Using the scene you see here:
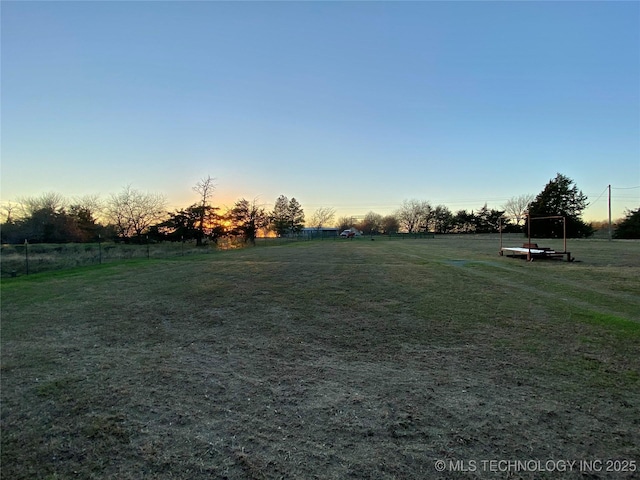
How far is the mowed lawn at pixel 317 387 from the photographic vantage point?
2.01 metres

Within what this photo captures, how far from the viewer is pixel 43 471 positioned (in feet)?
6.38

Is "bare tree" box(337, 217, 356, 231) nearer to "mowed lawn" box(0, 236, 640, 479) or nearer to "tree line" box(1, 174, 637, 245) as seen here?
"tree line" box(1, 174, 637, 245)

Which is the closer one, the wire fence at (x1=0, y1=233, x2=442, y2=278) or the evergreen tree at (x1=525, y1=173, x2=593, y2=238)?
the wire fence at (x1=0, y1=233, x2=442, y2=278)

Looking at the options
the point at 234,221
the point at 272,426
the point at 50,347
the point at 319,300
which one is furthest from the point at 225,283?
the point at 234,221

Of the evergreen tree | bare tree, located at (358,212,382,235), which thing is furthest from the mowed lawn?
bare tree, located at (358,212,382,235)

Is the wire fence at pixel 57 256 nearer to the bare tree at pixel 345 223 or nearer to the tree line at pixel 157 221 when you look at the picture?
the tree line at pixel 157 221

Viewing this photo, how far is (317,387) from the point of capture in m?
2.89

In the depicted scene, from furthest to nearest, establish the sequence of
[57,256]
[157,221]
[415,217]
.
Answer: [415,217]
[157,221]
[57,256]

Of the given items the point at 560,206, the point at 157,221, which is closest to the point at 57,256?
the point at 157,221

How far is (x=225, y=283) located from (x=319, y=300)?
10.4 ft

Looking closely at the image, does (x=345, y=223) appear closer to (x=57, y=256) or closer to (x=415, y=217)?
(x=415, y=217)

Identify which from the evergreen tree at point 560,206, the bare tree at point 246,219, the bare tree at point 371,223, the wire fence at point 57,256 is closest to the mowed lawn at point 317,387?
the wire fence at point 57,256

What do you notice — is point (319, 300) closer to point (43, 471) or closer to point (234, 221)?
point (43, 471)

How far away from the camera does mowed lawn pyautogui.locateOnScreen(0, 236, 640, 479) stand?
2.01 metres
